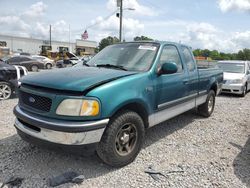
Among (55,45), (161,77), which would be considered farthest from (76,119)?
(55,45)

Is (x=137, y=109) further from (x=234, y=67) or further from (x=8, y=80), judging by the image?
(x=234, y=67)

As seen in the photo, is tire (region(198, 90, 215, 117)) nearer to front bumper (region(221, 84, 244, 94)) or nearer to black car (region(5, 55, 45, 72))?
front bumper (region(221, 84, 244, 94))

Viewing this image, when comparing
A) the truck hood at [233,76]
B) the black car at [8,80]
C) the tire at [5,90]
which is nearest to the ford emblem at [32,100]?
the black car at [8,80]

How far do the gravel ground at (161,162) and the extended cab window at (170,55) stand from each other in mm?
1416

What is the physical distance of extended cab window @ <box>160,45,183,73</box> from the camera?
4.21 meters

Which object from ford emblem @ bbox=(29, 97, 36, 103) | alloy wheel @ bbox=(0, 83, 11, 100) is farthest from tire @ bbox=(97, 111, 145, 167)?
alloy wheel @ bbox=(0, 83, 11, 100)

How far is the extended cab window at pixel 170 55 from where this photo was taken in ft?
13.8

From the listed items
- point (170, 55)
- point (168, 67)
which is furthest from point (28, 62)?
point (168, 67)

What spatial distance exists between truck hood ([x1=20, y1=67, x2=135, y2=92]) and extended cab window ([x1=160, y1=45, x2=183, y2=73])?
91cm

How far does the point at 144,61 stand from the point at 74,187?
84.8 inches

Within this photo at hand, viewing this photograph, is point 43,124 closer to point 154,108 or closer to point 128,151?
point 128,151

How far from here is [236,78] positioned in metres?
9.85

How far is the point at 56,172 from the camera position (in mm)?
3254

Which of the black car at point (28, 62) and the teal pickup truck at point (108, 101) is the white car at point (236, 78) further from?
the black car at point (28, 62)
